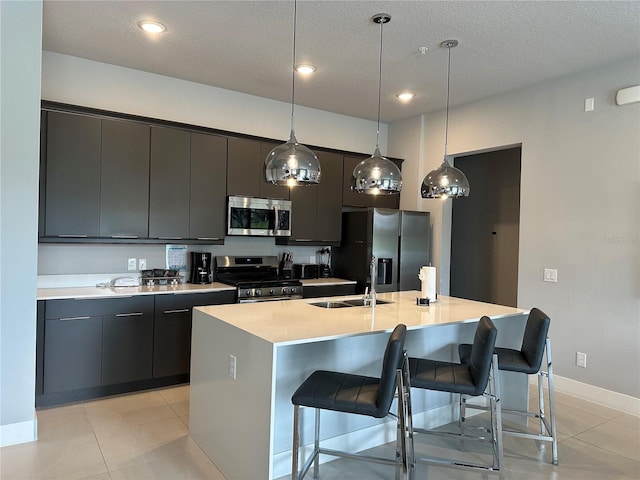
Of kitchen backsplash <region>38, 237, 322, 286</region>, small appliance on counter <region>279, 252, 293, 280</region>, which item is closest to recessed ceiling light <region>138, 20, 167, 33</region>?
kitchen backsplash <region>38, 237, 322, 286</region>

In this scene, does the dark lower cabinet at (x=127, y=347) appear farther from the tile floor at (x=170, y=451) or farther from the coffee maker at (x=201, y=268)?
the coffee maker at (x=201, y=268)

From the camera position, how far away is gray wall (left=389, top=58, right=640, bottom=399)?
3703 mm

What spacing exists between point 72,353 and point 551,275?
13.8 feet

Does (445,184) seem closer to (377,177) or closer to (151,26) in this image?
(377,177)

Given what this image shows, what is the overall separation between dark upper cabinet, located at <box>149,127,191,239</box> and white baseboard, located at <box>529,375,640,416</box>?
3.77 metres

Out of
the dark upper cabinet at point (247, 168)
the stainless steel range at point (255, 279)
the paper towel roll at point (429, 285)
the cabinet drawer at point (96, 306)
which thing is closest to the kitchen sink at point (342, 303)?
the paper towel roll at point (429, 285)

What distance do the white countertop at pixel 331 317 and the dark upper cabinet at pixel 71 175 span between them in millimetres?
1575

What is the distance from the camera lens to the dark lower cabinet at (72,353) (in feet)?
11.2

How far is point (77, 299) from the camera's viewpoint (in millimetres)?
3498

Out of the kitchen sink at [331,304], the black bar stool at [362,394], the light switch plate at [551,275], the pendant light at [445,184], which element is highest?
the pendant light at [445,184]

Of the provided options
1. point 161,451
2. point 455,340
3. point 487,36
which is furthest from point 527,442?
point 487,36

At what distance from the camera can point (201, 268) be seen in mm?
4457

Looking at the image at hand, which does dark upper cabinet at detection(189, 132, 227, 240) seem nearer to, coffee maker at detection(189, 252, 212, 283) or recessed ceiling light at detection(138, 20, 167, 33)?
coffee maker at detection(189, 252, 212, 283)

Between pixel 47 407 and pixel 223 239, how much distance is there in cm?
202
